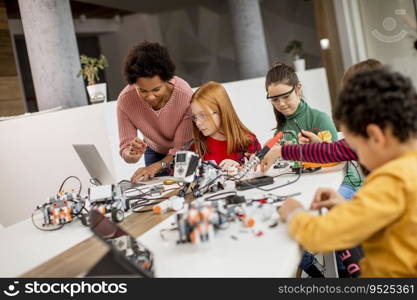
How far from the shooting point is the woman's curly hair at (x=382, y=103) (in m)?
1.11

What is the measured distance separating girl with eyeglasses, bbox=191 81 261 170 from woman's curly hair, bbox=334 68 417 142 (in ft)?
3.78

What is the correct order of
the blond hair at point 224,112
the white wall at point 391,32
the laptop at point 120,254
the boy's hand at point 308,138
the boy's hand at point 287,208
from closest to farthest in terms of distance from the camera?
the laptop at point 120,254, the boy's hand at point 287,208, the boy's hand at point 308,138, the blond hair at point 224,112, the white wall at point 391,32

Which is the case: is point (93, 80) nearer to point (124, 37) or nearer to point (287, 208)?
point (287, 208)

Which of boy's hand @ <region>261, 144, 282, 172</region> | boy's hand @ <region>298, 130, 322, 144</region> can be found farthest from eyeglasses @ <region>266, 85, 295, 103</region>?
boy's hand @ <region>261, 144, 282, 172</region>

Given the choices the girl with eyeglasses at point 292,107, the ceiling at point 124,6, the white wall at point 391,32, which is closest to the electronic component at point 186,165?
the girl with eyeglasses at point 292,107

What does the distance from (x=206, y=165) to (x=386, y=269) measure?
930 mm

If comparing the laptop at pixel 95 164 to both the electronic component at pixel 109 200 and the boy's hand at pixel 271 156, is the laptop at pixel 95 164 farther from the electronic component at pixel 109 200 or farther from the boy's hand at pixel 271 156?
the boy's hand at pixel 271 156

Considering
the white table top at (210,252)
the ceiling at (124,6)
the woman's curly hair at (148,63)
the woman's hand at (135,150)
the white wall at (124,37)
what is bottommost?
the white table top at (210,252)

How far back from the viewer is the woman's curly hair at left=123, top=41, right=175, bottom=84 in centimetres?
234

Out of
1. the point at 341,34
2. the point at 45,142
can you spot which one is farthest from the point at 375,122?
the point at 341,34

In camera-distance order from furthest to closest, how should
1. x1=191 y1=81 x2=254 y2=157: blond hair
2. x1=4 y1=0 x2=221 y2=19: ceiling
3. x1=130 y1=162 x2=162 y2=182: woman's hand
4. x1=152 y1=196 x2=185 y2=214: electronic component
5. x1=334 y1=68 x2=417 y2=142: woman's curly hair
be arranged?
x1=4 y1=0 x2=221 y2=19: ceiling → x1=130 y1=162 x2=162 y2=182: woman's hand → x1=191 y1=81 x2=254 y2=157: blond hair → x1=152 y1=196 x2=185 y2=214: electronic component → x1=334 y1=68 x2=417 y2=142: woman's curly hair

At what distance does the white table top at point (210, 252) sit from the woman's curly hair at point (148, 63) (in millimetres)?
948

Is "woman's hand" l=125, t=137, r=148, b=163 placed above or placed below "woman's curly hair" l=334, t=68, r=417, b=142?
below

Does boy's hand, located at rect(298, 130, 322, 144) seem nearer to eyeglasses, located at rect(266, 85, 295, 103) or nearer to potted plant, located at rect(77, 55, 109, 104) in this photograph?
eyeglasses, located at rect(266, 85, 295, 103)
